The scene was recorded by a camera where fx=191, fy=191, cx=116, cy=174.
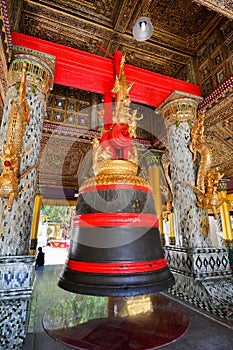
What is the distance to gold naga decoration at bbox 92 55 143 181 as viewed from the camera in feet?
4.57

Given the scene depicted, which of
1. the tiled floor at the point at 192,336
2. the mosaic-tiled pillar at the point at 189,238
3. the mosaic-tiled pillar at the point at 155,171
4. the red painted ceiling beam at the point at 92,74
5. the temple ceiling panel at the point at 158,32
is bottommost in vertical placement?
the tiled floor at the point at 192,336

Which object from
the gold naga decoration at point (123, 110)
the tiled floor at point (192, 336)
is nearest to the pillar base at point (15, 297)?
the tiled floor at point (192, 336)

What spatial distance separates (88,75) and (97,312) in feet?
12.6

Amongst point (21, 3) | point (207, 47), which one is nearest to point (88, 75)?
→ point (21, 3)

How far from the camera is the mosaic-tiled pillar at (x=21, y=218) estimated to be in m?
1.98

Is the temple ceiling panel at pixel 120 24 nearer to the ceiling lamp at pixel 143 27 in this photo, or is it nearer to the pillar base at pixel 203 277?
the ceiling lamp at pixel 143 27

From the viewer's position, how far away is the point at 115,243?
115 centimetres

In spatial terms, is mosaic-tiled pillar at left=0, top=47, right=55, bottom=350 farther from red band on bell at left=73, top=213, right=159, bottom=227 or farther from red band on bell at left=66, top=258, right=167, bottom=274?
red band on bell at left=73, top=213, right=159, bottom=227

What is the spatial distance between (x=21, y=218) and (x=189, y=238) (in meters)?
2.84

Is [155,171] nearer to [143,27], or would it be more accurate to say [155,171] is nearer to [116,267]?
[143,27]

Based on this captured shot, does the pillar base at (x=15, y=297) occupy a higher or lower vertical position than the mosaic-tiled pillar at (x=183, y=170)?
lower

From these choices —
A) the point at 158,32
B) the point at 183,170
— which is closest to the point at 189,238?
the point at 183,170

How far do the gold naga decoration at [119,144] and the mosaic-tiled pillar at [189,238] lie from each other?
Answer: 2.32 m

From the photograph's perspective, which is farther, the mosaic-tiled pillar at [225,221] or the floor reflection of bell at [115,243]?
the mosaic-tiled pillar at [225,221]
